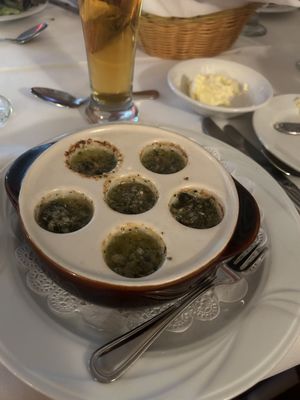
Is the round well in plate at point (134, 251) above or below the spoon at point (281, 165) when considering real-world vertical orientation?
above

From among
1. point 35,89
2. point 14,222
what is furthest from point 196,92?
point 14,222

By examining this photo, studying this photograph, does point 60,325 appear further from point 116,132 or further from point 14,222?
point 116,132

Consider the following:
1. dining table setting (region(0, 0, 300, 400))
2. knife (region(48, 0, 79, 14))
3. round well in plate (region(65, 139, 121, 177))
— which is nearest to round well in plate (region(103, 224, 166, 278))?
dining table setting (region(0, 0, 300, 400))

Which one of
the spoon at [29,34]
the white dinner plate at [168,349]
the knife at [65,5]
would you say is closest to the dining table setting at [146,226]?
the white dinner plate at [168,349]

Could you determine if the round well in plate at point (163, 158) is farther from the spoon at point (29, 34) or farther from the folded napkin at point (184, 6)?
the spoon at point (29, 34)

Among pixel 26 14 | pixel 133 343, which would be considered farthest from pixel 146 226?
pixel 26 14

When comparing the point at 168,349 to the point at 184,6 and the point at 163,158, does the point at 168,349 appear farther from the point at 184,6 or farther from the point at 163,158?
the point at 184,6
